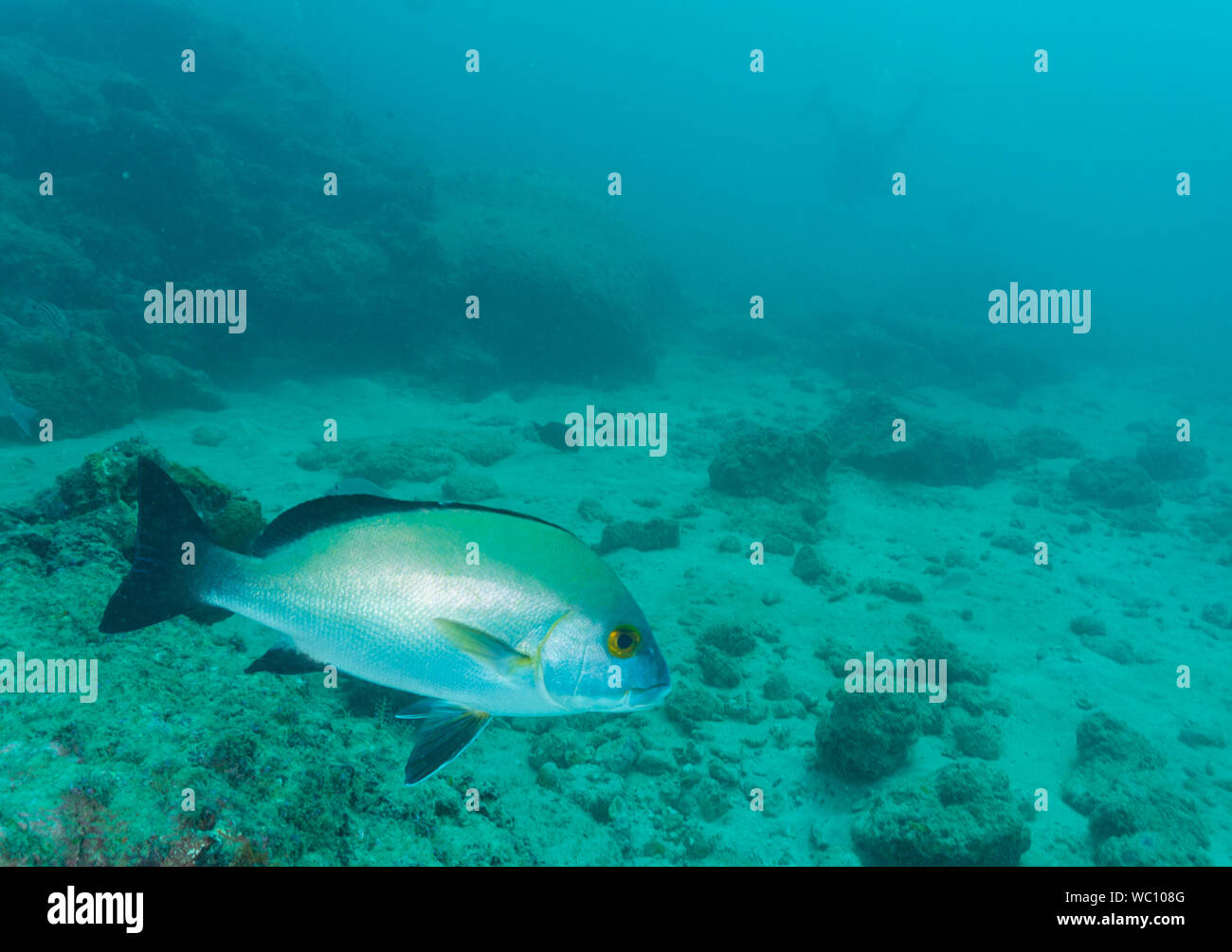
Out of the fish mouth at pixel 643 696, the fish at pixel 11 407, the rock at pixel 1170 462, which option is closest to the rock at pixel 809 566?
the fish mouth at pixel 643 696

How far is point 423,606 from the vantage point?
1678 millimetres

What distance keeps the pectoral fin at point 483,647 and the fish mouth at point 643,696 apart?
1.00 ft

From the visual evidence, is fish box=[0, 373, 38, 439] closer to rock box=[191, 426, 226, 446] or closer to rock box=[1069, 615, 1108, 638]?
rock box=[191, 426, 226, 446]

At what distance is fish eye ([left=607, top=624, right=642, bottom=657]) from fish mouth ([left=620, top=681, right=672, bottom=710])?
0.11 meters

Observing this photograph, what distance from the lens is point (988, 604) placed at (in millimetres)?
8008

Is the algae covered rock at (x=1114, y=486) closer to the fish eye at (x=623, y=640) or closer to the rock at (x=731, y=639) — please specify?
the rock at (x=731, y=639)

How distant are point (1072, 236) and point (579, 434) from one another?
140 m

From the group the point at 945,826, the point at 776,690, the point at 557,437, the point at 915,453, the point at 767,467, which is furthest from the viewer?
the point at 557,437

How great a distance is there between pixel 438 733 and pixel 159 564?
93 cm

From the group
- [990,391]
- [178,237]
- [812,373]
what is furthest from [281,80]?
[990,391]

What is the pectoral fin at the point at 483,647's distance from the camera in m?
1.62

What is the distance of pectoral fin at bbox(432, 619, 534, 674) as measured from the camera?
1619 mm

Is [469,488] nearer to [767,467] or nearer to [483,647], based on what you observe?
[767,467]

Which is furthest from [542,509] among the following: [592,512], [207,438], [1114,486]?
[1114,486]
